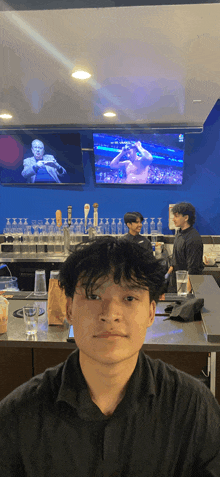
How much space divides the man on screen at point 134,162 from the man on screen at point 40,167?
79 centimetres

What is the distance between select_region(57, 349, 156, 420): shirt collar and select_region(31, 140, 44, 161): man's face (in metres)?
4.77

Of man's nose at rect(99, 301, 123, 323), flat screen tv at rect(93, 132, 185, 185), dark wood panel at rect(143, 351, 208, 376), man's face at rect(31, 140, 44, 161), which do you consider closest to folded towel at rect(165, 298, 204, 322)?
dark wood panel at rect(143, 351, 208, 376)

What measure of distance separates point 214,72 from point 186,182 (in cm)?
242

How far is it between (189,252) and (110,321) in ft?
10.0

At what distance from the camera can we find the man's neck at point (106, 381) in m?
0.87

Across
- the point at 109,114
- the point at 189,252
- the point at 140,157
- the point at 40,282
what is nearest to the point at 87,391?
the point at 40,282

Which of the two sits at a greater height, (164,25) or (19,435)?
(164,25)

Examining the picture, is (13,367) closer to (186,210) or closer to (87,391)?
(87,391)

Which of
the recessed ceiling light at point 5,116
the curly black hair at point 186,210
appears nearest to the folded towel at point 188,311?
the curly black hair at point 186,210

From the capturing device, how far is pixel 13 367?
7.11ft

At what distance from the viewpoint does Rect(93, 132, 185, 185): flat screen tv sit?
5164 mm

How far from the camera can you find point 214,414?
0.92 metres

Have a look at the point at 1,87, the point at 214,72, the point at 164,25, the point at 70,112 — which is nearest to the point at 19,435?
the point at 164,25

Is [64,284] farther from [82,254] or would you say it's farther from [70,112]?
[70,112]
